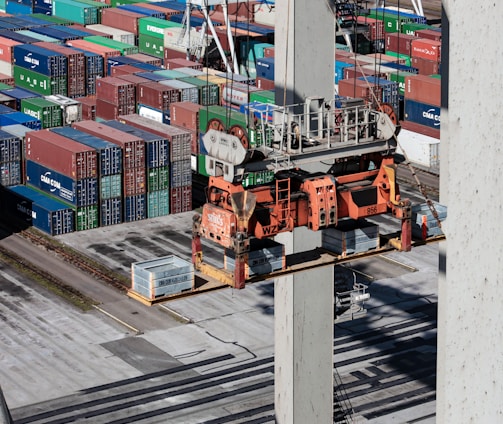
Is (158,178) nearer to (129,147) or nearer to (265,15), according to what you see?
(129,147)

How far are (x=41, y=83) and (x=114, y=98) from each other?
13623mm

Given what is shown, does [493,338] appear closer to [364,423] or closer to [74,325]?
[364,423]

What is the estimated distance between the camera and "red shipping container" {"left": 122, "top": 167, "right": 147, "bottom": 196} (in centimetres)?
8725

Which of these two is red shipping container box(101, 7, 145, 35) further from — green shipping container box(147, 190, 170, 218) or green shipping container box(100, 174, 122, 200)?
green shipping container box(100, 174, 122, 200)

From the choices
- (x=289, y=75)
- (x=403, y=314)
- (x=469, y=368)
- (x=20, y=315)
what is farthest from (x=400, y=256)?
(x=469, y=368)

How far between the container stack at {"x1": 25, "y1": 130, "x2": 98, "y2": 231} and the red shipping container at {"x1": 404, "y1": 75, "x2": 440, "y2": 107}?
32520 mm

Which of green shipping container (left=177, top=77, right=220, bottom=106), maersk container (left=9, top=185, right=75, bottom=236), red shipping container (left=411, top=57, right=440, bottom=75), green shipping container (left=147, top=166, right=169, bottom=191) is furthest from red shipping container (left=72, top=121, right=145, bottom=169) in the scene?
red shipping container (left=411, top=57, right=440, bottom=75)

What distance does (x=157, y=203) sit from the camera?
9025 cm

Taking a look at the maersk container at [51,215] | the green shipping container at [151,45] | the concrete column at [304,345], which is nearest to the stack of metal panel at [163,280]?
the concrete column at [304,345]

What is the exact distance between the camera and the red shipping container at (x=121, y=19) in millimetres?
135375

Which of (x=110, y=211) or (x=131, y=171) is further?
(x=110, y=211)

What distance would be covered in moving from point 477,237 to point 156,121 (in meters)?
79.6

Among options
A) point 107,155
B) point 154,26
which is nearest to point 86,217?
point 107,155

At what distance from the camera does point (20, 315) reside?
71.9 meters
